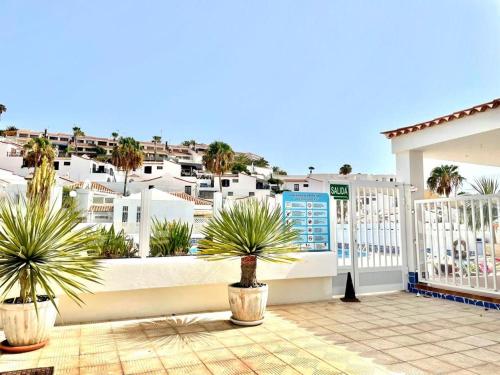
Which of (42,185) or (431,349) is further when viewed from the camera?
(42,185)

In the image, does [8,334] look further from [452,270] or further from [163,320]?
[452,270]

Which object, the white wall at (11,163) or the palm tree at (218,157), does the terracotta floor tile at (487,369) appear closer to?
the palm tree at (218,157)

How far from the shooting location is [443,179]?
33.2m

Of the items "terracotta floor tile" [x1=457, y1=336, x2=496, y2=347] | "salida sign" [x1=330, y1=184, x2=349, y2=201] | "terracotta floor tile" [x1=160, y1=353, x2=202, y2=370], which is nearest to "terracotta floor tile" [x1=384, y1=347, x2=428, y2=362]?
"terracotta floor tile" [x1=457, y1=336, x2=496, y2=347]

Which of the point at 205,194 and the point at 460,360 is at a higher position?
the point at 205,194

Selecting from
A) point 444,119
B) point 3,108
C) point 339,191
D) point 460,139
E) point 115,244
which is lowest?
point 115,244

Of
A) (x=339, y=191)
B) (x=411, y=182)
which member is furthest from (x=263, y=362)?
(x=411, y=182)

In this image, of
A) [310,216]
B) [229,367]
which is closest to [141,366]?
[229,367]

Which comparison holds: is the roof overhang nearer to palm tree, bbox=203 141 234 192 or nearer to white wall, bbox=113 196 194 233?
white wall, bbox=113 196 194 233

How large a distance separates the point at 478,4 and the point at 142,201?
8705 millimetres

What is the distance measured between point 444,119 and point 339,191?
2424 millimetres

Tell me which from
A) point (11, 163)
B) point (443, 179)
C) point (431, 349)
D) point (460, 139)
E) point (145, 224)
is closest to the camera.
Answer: point (431, 349)

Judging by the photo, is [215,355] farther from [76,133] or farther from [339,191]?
[76,133]

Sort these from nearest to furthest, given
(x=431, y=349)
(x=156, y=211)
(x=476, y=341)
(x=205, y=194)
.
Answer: (x=431, y=349), (x=476, y=341), (x=156, y=211), (x=205, y=194)
